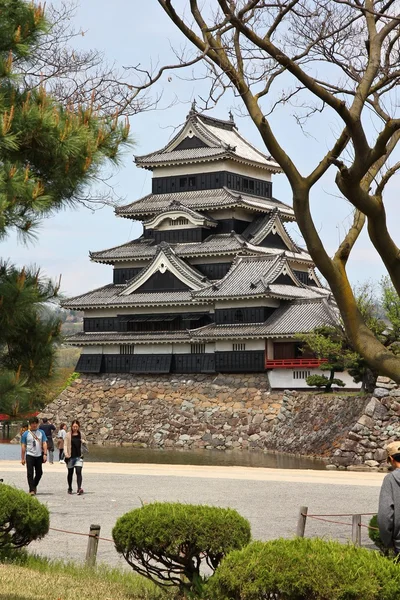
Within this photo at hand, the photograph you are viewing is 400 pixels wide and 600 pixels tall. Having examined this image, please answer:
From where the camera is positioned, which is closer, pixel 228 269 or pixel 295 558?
pixel 295 558

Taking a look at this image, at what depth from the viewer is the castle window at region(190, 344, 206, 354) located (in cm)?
4584

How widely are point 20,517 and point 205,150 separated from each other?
39.2 metres

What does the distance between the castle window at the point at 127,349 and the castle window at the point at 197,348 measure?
3467mm

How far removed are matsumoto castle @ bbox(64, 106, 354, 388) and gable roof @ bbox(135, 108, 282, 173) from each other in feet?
0.20

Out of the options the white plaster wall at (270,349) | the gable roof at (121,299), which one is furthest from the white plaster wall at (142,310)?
the white plaster wall at (270,349)

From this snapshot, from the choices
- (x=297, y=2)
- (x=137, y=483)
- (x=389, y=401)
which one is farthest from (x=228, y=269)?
(x=297, y=2)

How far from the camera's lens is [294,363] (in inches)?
1671

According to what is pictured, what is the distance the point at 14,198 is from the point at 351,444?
87.1ft

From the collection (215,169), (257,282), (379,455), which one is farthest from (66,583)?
(215,169)

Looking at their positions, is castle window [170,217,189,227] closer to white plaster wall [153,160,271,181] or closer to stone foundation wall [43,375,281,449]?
white plaster wall [153,160,271,181]

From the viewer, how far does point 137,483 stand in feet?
74.1

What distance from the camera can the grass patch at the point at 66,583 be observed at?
29.6 ft

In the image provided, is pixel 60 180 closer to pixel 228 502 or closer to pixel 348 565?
pixel 348 565

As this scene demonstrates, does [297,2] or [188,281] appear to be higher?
[188,281]
